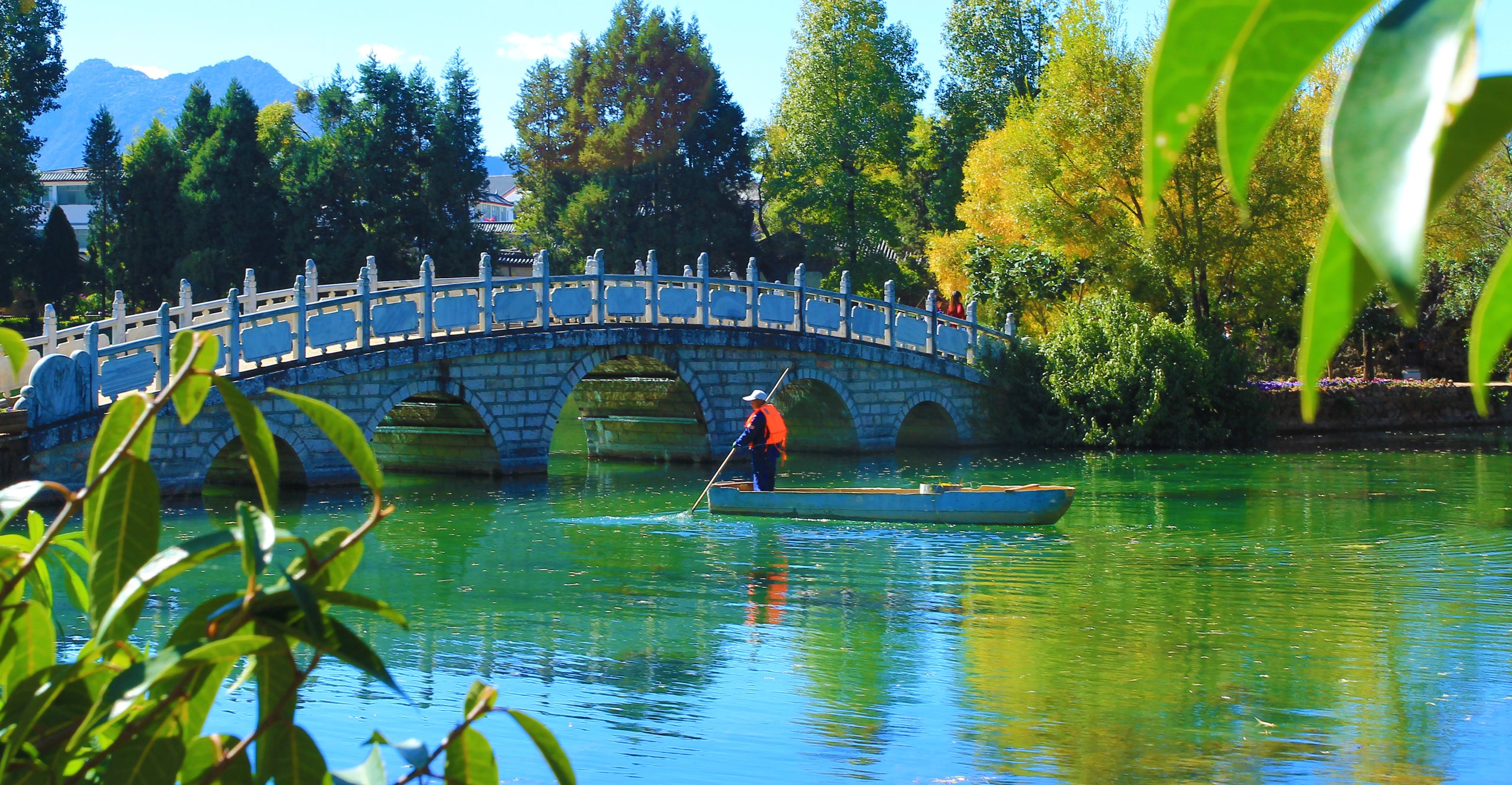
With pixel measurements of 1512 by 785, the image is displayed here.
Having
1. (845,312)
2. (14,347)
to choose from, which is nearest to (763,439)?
(845,312)

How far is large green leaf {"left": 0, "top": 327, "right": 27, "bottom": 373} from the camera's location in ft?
5.62

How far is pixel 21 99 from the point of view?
36.5 metres

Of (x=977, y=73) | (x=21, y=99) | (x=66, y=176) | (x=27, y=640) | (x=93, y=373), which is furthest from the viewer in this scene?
(x=66, y=176)

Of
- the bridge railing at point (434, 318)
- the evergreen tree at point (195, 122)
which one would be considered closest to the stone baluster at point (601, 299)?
the bridge railing at point (434, 318)

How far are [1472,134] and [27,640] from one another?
5.26 feet

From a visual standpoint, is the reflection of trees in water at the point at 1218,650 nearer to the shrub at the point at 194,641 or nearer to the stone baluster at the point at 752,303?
the shrub at the point at 194,641

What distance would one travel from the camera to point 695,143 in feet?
145

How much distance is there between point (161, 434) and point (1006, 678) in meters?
11.5

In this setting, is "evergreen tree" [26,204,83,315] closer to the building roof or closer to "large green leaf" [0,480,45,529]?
the building roof

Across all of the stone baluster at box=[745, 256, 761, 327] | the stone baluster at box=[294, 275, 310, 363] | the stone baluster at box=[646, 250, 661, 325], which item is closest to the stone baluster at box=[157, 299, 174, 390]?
the stone baluster at box=[294, 275, 310, 363]

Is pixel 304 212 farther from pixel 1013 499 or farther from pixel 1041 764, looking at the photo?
pixel 1041 764

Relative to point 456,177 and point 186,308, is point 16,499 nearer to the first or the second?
point 186,308

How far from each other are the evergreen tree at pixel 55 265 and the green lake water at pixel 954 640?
26.2 m

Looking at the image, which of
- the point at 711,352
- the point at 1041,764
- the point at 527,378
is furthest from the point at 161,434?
the point at 1041,764
